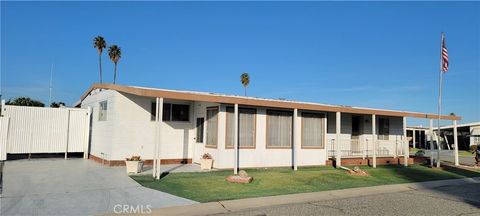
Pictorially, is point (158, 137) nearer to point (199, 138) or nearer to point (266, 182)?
point (266, 182)

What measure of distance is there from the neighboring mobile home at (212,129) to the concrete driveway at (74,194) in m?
2.32

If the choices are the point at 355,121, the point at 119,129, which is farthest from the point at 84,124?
the point at 355,121

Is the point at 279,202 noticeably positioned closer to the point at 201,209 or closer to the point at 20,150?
the point at 201,209

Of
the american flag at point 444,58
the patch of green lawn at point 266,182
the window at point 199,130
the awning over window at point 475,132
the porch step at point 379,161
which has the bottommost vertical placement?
the patch of green lawn at point 266,182

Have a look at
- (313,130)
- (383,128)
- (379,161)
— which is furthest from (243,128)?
(383,128)

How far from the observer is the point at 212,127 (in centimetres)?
1406

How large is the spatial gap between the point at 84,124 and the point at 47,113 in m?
1.59

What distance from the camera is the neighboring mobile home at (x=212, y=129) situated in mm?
13531

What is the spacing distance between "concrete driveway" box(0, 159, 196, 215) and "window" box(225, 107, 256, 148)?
4106mm

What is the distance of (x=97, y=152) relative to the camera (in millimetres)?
15445

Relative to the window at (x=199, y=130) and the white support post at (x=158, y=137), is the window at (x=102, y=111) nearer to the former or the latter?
the window at (x=199, y=130)

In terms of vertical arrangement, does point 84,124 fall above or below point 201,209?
above

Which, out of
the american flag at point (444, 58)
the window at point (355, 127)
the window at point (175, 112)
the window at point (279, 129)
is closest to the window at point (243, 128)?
the window at point (279, 129)

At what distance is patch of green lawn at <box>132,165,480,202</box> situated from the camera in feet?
30.0
